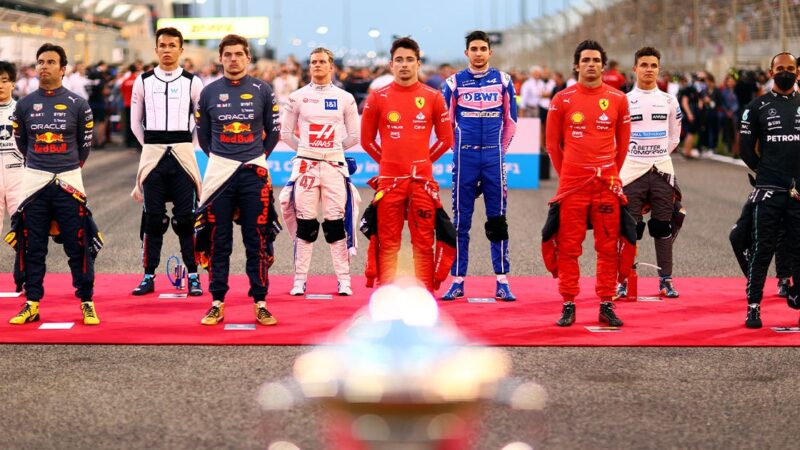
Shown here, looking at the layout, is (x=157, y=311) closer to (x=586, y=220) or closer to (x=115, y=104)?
(x=586, y=220)

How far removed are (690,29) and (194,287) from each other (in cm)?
2943

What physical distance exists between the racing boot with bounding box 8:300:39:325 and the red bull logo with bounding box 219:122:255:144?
1905 millimetres

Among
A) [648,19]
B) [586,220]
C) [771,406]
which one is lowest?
[771,406]

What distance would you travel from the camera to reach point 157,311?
8984mm

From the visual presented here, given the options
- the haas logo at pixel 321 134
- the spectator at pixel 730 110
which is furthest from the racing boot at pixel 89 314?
the spectator at pixel 730 110

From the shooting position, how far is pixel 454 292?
9672 mm

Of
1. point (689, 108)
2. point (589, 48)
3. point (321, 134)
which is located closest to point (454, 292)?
point (321, 134)

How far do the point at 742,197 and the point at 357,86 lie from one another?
1075 centimetres

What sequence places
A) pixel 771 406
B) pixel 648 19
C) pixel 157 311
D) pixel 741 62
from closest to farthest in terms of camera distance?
pixel 771 406, pixel 157 311, pixel 741 62, pixel 648 19

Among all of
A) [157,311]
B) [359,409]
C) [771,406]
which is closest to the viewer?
[359,409]

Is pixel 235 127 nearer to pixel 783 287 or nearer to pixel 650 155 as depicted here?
pixel 650 155

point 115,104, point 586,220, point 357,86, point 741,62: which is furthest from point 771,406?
point 115,104

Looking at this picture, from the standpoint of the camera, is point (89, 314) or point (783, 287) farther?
point (783, 287)

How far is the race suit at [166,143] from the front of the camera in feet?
31.1
